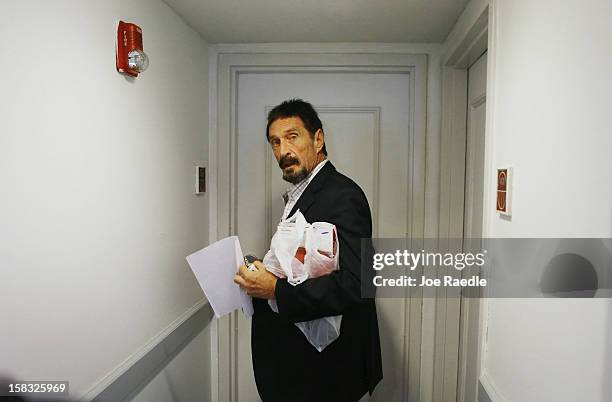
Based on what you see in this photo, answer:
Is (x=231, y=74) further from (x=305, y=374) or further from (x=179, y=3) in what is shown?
(x=305, y=374)

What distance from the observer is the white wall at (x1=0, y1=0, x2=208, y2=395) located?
86 centimetres

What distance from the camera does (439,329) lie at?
2039 mm

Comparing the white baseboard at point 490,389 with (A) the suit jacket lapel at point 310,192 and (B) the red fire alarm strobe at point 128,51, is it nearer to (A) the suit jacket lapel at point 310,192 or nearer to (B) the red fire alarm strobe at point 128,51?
(A) the suit jacket lapel at point 310,192

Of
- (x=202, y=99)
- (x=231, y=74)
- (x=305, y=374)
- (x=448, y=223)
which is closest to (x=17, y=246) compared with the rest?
(x=305, y=374)

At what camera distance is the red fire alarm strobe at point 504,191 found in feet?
3.50

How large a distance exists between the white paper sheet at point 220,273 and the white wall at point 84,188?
0.24m

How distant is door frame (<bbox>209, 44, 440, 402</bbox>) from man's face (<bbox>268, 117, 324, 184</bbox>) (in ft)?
2.12

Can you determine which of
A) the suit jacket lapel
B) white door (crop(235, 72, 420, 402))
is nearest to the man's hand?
the suit jacket lapel

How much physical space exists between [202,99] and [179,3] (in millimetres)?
484

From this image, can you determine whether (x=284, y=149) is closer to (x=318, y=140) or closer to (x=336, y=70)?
(x=318, y=140)

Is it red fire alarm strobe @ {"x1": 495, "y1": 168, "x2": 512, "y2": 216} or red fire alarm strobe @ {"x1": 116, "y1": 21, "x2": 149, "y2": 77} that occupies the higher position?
red fire alarm strobe @ {"x1": 116, "y1": 21, "x2": 149, "y2": 77}

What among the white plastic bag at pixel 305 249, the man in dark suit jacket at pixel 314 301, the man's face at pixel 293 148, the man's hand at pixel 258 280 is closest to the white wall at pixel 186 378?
the man in dark suit jacket at pixel 314 301

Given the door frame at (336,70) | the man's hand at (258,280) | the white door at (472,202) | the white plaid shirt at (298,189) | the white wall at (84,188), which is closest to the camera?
the white wall at (84,188)

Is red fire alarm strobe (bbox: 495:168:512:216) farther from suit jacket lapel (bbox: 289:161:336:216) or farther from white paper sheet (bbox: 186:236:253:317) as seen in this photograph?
white paper sheet (bbox: 186:236:253:317)
